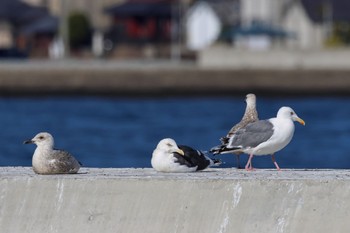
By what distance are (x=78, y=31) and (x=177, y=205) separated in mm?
72910

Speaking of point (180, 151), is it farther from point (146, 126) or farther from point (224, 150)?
point (146, 126)

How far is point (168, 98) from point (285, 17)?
27032 mm

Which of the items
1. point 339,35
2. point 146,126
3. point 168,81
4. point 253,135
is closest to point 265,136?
point 253,135

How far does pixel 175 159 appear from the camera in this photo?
549 inches

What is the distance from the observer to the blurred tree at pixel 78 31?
8506 cm

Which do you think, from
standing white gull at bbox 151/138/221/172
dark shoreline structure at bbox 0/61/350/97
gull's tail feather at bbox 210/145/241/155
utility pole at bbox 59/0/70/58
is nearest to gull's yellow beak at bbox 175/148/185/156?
standing white gull at bbox 151/138/221/172

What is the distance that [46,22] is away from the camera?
294 ft

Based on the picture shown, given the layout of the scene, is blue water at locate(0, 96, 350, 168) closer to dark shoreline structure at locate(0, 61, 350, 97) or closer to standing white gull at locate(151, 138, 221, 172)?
dark shoreline structure at locate(0, 61, 350, 97)

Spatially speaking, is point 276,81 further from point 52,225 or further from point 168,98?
point 52,225

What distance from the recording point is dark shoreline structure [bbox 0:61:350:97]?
2327 inches

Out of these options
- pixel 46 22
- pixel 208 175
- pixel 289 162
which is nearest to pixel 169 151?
pixel 208 175

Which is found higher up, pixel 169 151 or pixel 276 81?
pixel 169 151

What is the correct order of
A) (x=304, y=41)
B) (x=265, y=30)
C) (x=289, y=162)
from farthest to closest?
(x=304, y=41)
(x=265, y=30)
(x=289, y=162)

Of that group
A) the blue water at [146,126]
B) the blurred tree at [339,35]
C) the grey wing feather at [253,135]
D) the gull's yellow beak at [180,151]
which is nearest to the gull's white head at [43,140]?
the gull's yellow beak at [180,151]
